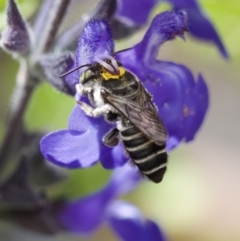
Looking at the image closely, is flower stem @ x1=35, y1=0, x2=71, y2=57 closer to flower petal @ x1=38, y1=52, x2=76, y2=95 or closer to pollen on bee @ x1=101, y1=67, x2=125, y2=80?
flower petal @ x1=38, y1=52, x2=76, y2=95

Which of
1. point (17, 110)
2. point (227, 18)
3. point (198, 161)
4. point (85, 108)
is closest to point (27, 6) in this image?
point (17, 110)

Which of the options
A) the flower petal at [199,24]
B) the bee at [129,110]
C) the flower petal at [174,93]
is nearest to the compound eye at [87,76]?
the bee at [129,110]

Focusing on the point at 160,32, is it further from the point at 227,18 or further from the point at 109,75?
the point at 227,18

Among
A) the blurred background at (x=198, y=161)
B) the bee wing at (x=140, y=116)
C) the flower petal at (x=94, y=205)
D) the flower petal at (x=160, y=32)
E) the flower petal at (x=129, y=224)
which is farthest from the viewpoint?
the blurred background at (x=198, y=161)

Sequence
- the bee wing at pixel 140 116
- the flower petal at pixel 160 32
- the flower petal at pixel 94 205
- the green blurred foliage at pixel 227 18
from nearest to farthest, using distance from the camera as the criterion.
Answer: the bee wing at pixel 140 116 → the flower petal at pixel 160 32 → the flower petal at pixel 94 205 → the green blurred foliage at pixel 227 18

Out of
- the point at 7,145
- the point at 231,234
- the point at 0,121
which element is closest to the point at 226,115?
the point at 231,234

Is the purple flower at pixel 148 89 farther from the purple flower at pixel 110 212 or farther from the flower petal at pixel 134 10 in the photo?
the purple flower at pixel 110 212
